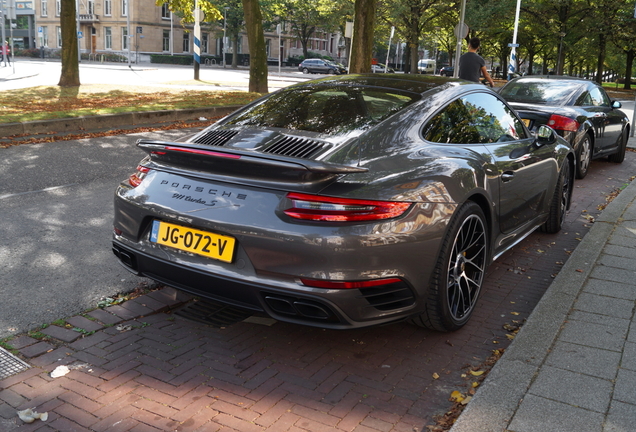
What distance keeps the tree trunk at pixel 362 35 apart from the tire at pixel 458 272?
1627 centimetres

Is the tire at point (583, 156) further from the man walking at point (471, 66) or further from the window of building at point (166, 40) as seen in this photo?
the window of building at point (166, 40)

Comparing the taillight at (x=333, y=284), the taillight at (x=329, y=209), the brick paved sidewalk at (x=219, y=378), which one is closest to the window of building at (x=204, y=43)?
the brick paved sidewalk at (x=219, y=378)

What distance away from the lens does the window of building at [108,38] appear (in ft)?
238

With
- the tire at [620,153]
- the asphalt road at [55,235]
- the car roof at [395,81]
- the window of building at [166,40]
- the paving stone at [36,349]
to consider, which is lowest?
the paving stone at [36,349]

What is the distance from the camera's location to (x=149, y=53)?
68.4 meters

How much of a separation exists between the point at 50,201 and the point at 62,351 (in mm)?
3635

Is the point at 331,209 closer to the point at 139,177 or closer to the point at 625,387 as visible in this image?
the point at 139,177

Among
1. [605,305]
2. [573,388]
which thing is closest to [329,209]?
[573,388]

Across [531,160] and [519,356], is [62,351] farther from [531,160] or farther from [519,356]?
[531,160]

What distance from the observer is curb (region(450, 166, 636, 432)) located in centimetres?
279

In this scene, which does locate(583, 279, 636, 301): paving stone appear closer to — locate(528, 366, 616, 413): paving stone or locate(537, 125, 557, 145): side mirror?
locate(537, 125, 557, 145): side mirror

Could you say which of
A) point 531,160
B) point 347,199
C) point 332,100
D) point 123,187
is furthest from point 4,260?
point 531,160

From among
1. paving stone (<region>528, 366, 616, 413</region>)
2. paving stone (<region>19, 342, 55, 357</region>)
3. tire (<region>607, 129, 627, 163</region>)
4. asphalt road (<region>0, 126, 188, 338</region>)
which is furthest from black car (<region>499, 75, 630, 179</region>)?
paving stone (<region>19, 342, 55, 357</region>)

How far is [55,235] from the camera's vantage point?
5457 mm
